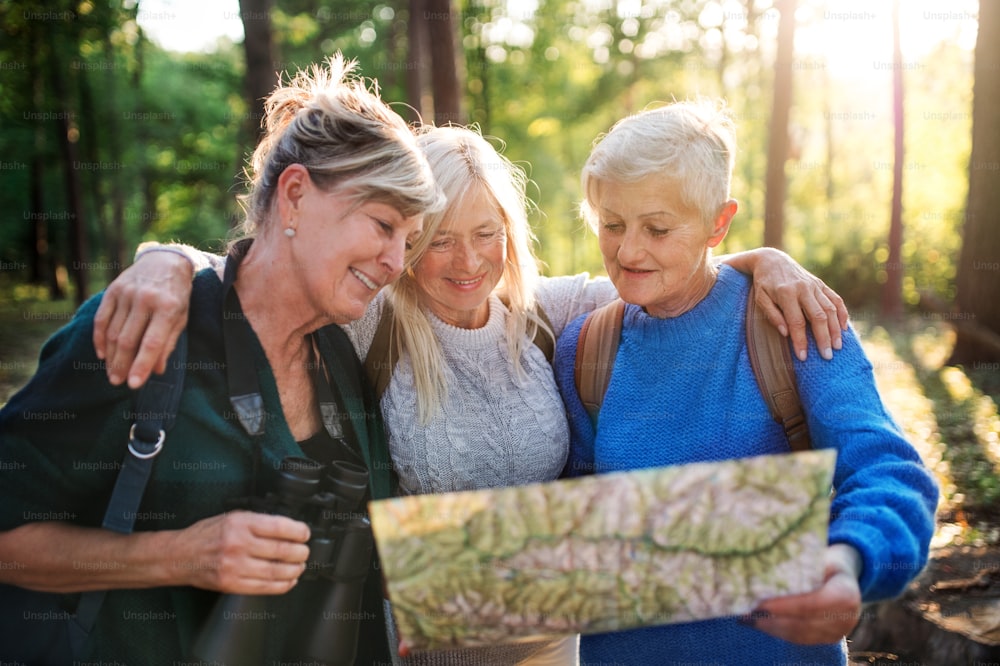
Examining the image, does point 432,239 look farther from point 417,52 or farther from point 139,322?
point 417,52

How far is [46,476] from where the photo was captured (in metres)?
1.95

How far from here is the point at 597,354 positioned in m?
2.75

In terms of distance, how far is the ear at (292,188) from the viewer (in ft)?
7.40

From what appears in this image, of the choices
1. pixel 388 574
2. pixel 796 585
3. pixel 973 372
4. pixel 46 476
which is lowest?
pixel 973 372

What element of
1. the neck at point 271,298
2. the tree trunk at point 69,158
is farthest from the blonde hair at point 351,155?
the tree trunk at point 69,158

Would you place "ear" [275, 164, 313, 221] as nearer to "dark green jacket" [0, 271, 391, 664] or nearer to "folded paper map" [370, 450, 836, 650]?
"dark green jacket" [0, 271, 391, 664]

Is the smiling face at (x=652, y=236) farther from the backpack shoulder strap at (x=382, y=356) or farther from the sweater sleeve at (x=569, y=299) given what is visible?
the backpack shoulder strap at (x=382, y=356)

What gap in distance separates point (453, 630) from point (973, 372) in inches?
395

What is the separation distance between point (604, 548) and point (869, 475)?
31.2 inches

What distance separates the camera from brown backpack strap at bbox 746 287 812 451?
2.34 meters

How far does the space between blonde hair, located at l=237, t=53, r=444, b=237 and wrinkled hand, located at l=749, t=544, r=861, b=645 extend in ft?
4.81

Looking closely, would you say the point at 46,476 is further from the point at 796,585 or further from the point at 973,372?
the point at 973,372

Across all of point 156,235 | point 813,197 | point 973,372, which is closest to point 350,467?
point 973,372

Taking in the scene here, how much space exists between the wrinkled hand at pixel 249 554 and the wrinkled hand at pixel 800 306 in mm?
1517
